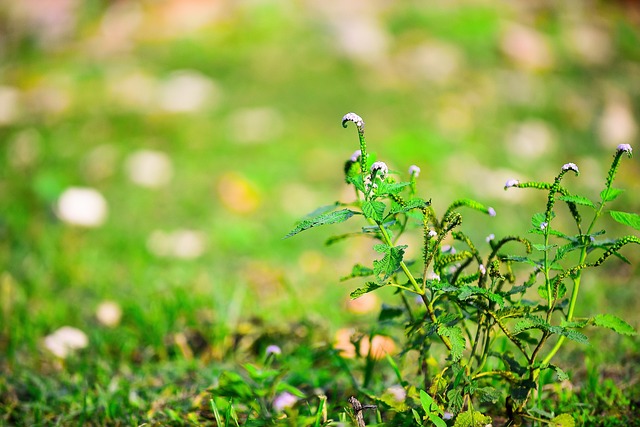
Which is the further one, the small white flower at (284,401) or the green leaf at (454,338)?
the small white flower at (284,401)

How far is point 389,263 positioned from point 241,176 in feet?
6.67

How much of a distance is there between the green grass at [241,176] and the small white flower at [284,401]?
0.12 ft

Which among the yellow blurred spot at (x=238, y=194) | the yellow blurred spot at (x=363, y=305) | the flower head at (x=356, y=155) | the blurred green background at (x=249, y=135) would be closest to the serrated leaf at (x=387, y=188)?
the flower head at (x=356, y=155)

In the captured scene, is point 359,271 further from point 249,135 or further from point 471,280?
point 249,135

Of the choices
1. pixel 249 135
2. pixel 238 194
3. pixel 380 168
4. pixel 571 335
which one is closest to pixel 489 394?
pixel 571 335

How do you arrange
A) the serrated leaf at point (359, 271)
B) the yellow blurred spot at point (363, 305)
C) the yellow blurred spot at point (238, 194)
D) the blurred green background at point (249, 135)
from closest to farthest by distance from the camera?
1. the serrated leaf at point (359, 271)
2. the yellow blurred spot at point (363, 305)
3. the blurred green background at point (249, 135)
4. the yellow blurred spot at point (238, 194)

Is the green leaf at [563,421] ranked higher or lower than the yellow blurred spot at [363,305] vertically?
higher

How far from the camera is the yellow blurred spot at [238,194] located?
9.11 feet

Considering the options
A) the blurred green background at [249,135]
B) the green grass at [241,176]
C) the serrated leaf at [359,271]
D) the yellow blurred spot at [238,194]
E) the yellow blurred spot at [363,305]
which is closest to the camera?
the serrated leaf at [359,271]

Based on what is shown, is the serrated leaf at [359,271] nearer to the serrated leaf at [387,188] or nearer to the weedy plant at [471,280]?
the weedy plant at [471,280]

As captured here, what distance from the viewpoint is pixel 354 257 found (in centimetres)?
245

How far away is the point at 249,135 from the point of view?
3.24 m

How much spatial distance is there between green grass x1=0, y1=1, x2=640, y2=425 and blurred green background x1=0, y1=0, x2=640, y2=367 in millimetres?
12

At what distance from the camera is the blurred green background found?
2062 millimetres
